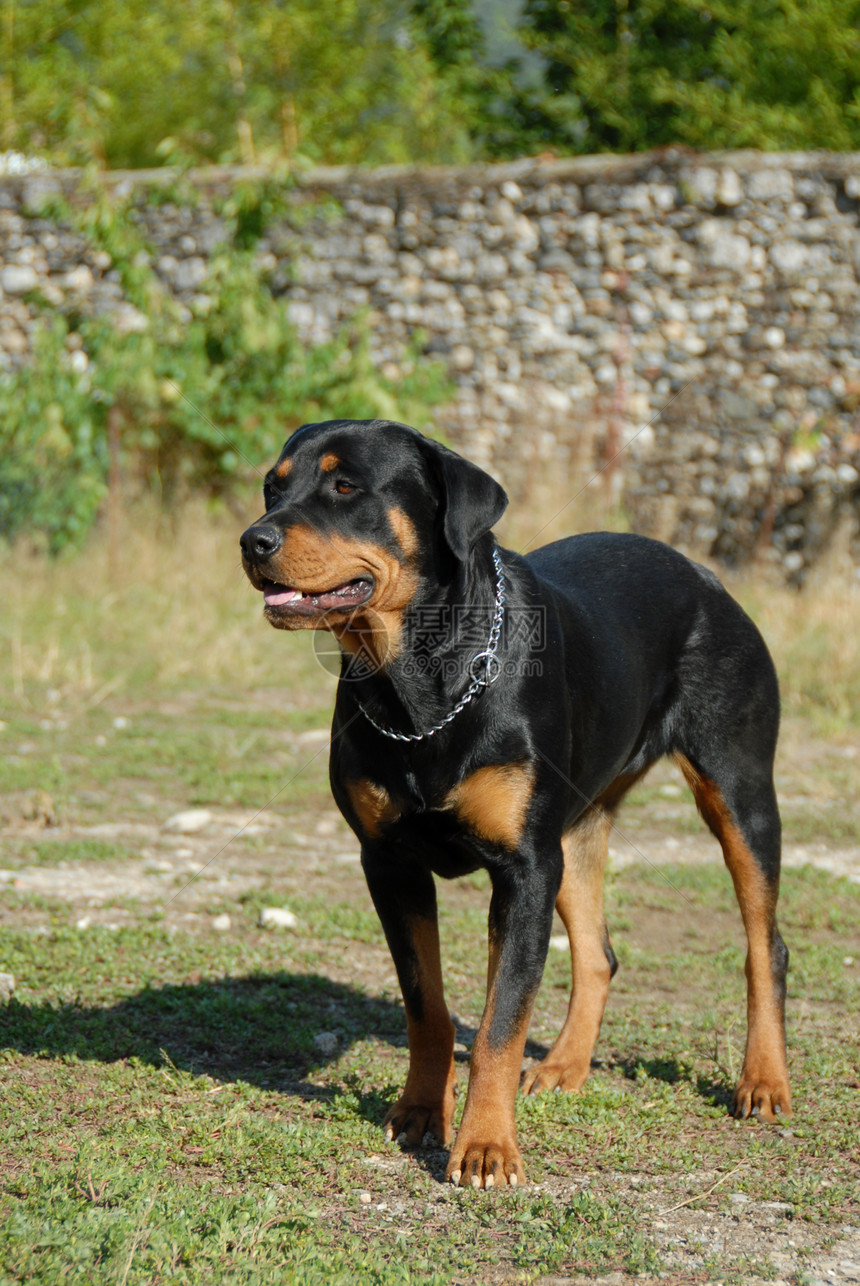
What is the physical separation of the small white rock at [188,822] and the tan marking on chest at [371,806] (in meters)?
2.75

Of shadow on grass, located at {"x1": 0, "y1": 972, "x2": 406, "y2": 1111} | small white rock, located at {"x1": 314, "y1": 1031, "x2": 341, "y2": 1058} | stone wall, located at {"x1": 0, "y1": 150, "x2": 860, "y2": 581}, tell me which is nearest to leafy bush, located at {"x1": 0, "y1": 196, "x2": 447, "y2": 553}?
stone wall, located at {"x1": 0, "y1": 150, "x2": 860, "y2": 581}

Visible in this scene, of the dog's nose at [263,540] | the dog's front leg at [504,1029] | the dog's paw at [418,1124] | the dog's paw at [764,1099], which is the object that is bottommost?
the dog's paw at [418,1124]

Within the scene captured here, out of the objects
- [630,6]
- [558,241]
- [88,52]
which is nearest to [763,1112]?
[558,241]

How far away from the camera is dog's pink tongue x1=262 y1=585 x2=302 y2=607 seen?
3102 millimetres

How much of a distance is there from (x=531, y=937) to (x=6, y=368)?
11329 mm

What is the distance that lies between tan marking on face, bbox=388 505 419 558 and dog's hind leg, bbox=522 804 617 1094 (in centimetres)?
117

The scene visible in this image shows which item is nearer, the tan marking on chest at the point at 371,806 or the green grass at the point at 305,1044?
the green grass at the point at 305,1044

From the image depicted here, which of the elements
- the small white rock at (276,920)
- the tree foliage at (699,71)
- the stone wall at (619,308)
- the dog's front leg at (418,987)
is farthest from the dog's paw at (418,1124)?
the tree foliage at (699,71)

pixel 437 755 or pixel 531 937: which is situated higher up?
pixel 437 755

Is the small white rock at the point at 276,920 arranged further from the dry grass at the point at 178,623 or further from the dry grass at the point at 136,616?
the dry grass at the point at 136,616

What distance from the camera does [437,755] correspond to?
308 cm

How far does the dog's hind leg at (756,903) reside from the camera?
3.47 meters

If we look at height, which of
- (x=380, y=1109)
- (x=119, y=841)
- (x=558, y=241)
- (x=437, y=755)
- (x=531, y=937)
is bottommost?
(x=119, y=841)

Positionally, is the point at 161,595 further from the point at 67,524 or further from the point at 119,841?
the point at 119,841
